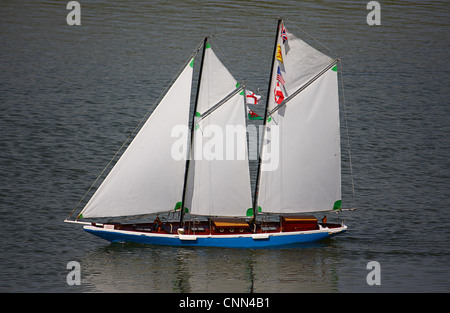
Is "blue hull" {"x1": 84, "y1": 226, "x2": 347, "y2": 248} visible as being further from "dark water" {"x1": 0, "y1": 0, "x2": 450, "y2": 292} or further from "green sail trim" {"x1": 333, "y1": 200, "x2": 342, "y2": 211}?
"green sail trim" {"x1": 333, "y1": 200, "x2": 342, "y2": 211}

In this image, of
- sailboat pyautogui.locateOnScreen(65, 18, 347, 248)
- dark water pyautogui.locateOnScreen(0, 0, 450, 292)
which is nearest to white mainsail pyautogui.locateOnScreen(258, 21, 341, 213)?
sailboat pyautogui.locateOnScreen(65, 18, 347, 248)

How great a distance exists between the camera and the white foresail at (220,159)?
2072 inches

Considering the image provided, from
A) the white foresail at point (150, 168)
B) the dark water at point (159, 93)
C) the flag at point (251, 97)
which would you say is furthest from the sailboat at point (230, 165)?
the dark water at point (159, 93)

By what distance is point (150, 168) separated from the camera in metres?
52.3

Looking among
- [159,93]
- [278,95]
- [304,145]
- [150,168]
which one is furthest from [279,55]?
[159,93]

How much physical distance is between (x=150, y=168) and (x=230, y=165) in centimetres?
535

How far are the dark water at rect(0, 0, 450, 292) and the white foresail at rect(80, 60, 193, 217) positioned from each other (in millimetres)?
2904

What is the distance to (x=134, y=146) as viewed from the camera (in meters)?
52.0

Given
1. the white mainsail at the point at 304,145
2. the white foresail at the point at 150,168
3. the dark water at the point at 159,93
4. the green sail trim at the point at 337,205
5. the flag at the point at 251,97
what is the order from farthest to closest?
1. the green sail trim at the point at 337,205
2. the white mainsail at the point at 304,145
3. the flag at the point at 251,97
4. the white foresail at the point at 150,168
5. the dark water at the point at 159,93

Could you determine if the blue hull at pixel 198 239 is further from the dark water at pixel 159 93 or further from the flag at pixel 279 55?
the flag at pixel 279 55

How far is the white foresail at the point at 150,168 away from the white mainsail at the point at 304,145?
6.20 meters

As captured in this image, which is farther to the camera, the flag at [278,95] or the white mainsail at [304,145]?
the white mainsail at [304,145]

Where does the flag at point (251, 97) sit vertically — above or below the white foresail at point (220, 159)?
above

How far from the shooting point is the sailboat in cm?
5200
